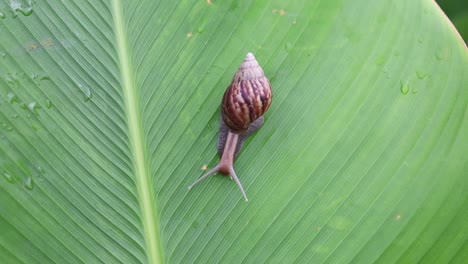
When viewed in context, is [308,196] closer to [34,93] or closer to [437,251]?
[437,251]

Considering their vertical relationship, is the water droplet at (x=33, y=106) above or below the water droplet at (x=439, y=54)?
above

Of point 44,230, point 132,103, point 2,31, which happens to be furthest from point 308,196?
point 2,31

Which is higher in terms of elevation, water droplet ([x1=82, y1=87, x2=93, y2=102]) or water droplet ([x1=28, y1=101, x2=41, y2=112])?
water droplet ([x1=28, y1=101, x2=41, y2=112])

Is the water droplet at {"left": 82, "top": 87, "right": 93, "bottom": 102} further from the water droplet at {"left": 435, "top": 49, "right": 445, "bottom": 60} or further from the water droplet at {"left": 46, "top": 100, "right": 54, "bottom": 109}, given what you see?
the water droplet at {"left": 435, "top": 49, "right": 445, "bottom": 60}


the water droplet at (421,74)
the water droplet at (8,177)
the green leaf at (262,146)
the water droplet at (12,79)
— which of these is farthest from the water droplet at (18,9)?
the water droplet at (421,74)

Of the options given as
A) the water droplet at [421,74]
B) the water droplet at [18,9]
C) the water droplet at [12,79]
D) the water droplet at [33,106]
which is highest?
the water droplet at [18,9]

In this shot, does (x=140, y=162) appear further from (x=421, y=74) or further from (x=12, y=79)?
(x=421, y=74)

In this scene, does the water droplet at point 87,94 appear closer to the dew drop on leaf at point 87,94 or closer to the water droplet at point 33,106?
the dew drop on leaf at point 87,94

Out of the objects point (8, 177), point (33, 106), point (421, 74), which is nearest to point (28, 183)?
point (8, 177)

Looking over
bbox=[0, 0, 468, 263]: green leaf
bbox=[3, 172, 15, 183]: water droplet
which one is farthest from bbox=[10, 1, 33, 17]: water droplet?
bbox=[3, 172, 15, 183]: water droplet
